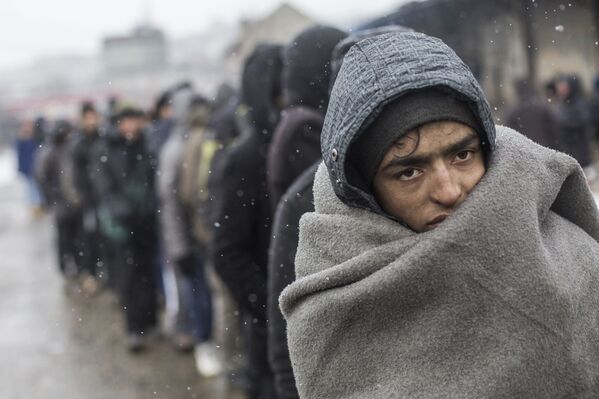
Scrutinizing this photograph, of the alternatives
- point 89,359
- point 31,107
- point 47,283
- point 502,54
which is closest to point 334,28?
point 502,54

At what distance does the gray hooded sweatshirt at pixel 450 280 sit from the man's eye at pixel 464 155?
5 cm

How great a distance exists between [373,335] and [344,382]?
0.37 feet

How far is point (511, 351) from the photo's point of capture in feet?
3.81

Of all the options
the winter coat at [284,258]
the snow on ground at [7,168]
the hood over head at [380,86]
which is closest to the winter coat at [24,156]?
the snow on ground at [7,168]

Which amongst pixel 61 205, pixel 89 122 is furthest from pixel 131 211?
pixel 61 205

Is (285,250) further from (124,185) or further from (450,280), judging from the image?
(124,185)

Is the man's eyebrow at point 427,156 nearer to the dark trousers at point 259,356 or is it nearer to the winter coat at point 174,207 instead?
the dark trousers at point 259,356

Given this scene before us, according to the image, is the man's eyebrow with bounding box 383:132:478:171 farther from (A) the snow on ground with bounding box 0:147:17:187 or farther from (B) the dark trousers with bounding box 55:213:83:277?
(A) the snow on ground with bounding box 0:147:17:187

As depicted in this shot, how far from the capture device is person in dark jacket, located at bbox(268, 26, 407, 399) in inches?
76.1

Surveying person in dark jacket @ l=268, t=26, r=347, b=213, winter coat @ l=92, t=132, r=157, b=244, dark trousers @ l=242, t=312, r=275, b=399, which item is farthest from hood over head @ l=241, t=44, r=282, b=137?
winter coat @ l=92, t=132, r=157, b=244

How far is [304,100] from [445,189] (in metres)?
1.30

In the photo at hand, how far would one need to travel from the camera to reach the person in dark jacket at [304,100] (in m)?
2.38

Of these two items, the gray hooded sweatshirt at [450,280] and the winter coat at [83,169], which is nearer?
the gray hooded sweatshirt at [450,280]

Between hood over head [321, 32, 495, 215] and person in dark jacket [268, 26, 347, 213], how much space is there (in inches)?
37.5
